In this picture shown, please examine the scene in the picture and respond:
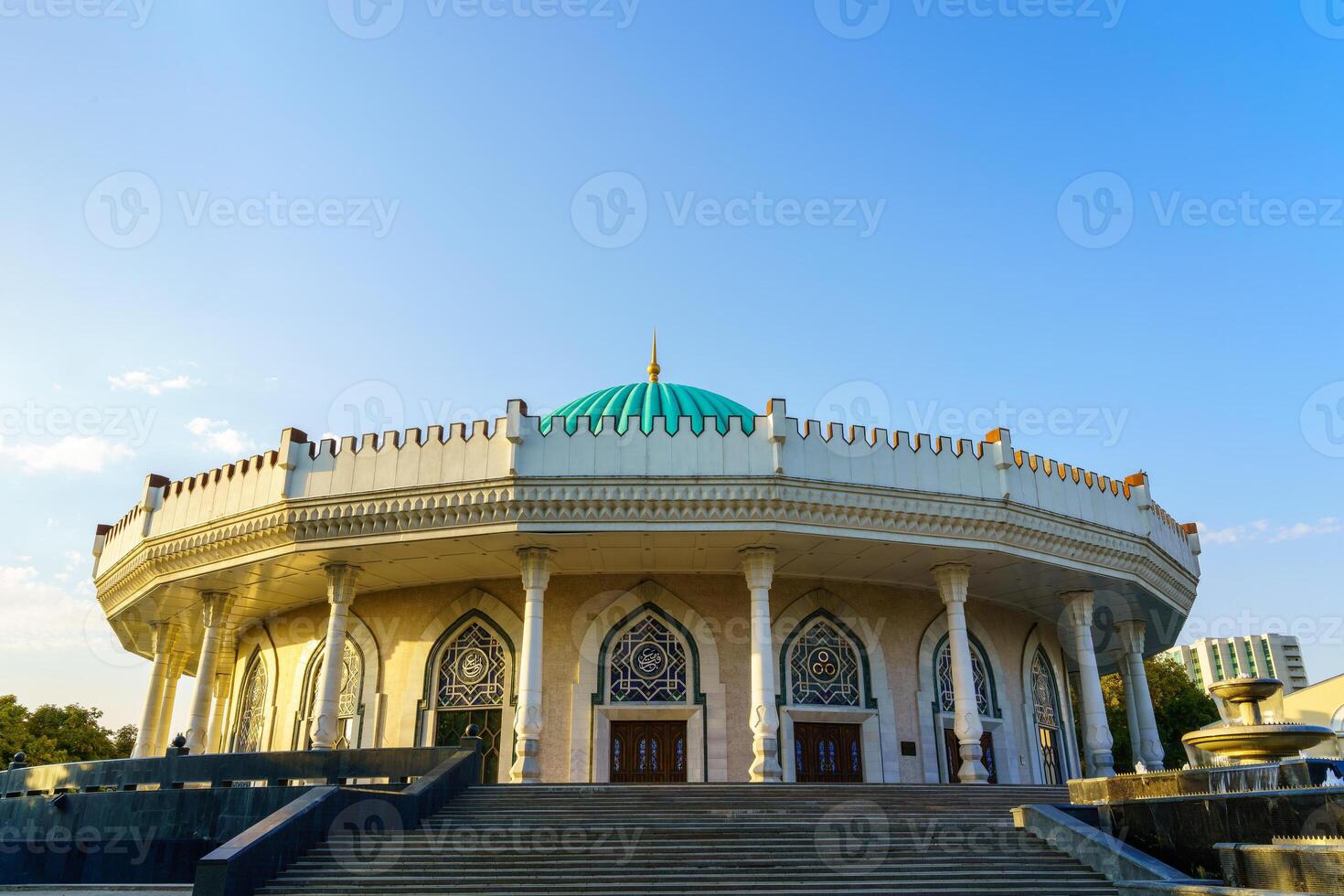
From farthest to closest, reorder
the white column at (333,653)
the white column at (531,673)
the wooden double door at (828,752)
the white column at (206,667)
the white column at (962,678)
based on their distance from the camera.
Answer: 1. the white column at (206,667)
2. the wooden double door at (828,752)
3. the white column at (333,653)
4. the white column at (962,678)
5. the white column at (531,673)

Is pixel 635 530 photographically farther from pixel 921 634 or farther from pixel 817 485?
pixel 921 634

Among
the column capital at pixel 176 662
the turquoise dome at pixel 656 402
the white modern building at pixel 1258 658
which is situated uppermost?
the white modern building at pixel 1258 658

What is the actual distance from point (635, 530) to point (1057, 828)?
787 centimetres

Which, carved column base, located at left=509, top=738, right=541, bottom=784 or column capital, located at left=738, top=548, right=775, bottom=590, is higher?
column capital, located at left=738, top=548, right=775, bottom=590

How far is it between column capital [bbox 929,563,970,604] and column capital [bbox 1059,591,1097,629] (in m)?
3.53

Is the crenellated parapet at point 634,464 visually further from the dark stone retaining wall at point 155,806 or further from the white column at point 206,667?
the dark stone retaining wall at point 155,806

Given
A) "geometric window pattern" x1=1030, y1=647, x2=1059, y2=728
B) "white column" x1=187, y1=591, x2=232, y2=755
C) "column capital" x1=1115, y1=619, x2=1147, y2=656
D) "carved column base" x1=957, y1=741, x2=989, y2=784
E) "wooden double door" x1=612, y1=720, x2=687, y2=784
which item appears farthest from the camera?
"column capital" x1=1115, y1=619, x2=1147, y2=656

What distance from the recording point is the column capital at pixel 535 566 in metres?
16.9

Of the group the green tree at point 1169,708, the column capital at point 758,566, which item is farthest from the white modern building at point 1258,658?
the column capital at point 758,566

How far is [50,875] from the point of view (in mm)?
14211

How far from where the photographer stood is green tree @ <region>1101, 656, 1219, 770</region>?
40.6 m

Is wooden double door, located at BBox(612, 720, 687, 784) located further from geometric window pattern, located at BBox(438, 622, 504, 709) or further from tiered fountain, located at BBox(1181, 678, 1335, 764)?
tiered fountain, located at BBox(1181, 678, 1335, 764)

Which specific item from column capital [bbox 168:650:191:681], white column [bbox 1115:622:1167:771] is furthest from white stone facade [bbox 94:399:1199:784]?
column capital [bbox 168:650:191:681]

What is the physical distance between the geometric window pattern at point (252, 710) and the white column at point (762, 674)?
39.3 ft
